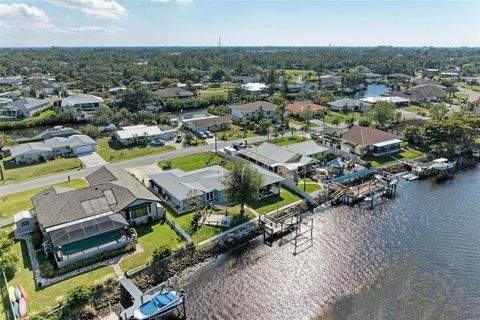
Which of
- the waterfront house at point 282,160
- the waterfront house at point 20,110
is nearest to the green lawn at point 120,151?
the waterfront house at point 282,160

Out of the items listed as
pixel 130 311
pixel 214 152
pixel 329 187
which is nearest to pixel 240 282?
pixel 130 311

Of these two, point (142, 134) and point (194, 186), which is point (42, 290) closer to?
point (194, 186)

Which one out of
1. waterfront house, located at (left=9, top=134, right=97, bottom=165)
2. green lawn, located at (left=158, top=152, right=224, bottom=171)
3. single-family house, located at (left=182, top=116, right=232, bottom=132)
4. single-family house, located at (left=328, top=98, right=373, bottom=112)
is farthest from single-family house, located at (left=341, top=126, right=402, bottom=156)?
waterfront house, located at (left=9, top=134, right=97, bottom=165)

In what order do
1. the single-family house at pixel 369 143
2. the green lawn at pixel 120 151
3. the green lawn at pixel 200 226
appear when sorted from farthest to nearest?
the single-family house at pixel 369 143 < the green lawn at pixel 120 151 < the green lawn at pixel 200 226

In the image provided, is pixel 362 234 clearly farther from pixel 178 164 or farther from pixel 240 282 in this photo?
pixel 178 164

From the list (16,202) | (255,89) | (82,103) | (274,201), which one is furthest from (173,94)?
(274,201)

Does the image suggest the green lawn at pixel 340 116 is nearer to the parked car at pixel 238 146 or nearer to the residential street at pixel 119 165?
the residential street at pixel 119 165
